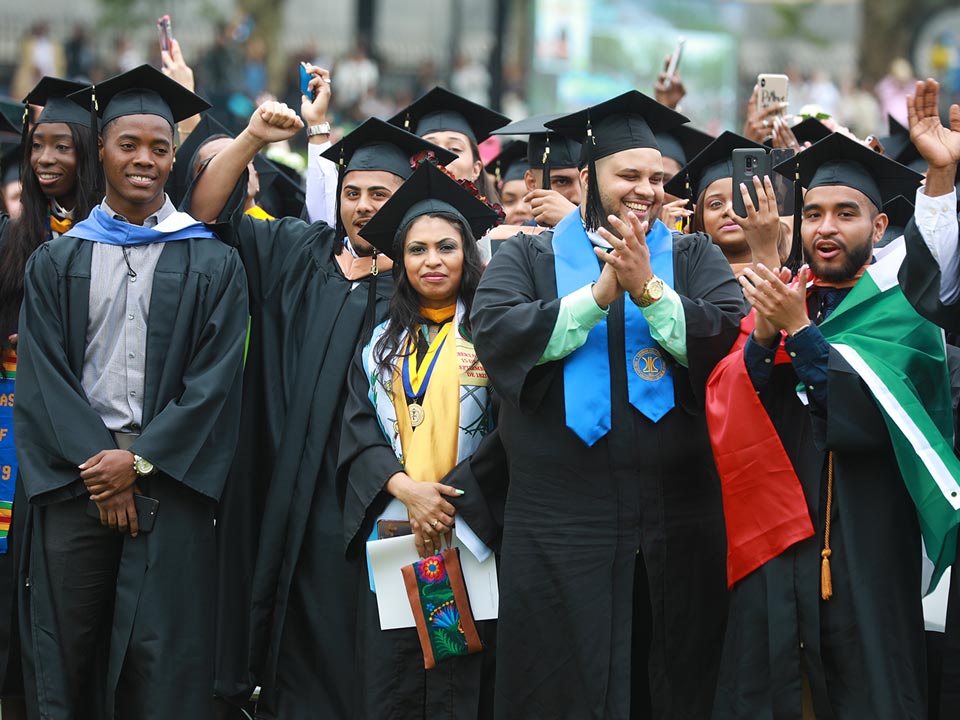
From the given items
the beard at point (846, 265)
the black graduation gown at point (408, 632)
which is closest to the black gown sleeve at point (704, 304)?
the beard at point (846, 265)

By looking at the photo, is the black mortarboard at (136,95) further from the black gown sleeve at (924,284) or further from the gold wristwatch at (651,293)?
the black gown sleeve at (924,284)

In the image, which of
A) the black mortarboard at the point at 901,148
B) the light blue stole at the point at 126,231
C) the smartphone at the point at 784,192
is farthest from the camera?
the black mortarboard at the point at 901,148

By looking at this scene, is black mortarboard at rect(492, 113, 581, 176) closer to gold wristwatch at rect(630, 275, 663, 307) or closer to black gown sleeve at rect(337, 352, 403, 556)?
black gown sleeve at rect(337, 352, 403, 556)

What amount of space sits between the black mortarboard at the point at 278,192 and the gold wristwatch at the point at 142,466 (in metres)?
2.50

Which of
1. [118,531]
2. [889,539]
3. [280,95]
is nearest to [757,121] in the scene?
[889,539]

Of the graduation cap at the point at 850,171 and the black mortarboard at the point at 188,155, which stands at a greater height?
the black mortarboard at the point at 188,155

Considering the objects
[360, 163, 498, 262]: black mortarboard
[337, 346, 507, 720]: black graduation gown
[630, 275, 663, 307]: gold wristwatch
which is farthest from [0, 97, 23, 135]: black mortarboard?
[630, 275, 663, 307]: gold wristwatch

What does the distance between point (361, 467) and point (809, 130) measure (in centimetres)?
314

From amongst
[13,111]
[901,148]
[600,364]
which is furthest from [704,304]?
[13,111]

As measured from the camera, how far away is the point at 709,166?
6434 mm

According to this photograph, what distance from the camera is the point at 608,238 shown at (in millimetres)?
4629

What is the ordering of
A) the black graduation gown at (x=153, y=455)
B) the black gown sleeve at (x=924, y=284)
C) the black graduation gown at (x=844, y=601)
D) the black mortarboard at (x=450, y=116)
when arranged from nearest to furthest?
the black gown sleeve at (x=924, y=284) → the black graduation gown at (x=844, y=601) → the black graduation gown at (x=153, y=455) → the black mortarboard at (x=450, y=116)

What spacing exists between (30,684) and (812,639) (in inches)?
117

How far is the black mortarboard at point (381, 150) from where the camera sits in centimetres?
603
